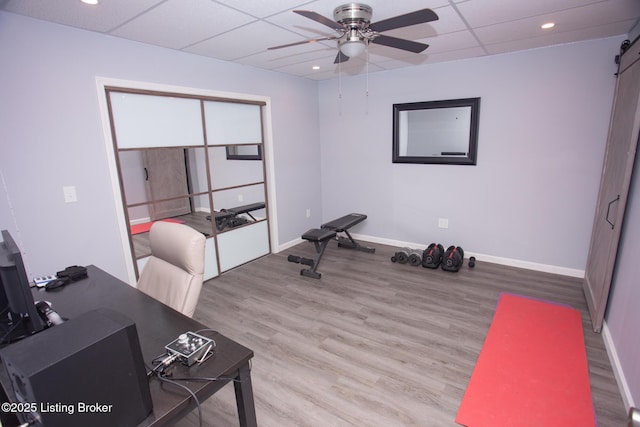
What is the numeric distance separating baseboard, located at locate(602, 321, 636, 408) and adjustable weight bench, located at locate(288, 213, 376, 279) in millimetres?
2532

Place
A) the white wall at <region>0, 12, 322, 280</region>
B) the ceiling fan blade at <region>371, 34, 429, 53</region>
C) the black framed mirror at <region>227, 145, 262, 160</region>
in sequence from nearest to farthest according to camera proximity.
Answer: the ceiling fan blade at <region>371, 34, 429, 53</region>
the white wall at <region>0, 12, 322, 280</region>
the black framed mirror at <region>227, 145, 262, 160</region>

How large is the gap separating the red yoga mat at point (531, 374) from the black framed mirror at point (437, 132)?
1.98 m

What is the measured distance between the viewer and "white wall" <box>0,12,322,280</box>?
2.26 m

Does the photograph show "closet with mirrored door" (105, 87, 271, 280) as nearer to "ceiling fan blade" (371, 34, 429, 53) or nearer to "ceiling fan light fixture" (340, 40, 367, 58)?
"ceiling fan light fixture" (340, 40, 367, 58)

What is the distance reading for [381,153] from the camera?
15.0 ft

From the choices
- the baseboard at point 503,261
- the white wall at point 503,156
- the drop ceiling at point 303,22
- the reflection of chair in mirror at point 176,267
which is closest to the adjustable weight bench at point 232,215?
the baseboard at point 503,261

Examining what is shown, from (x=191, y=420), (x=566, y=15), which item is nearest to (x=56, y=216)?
(x=191, y=420)

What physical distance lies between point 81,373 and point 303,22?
8.25ft

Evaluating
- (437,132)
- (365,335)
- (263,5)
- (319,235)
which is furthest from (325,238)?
(263,5)

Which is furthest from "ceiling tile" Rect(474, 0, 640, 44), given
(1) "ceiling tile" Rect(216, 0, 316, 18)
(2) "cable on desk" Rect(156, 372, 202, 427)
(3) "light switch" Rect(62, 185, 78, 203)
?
(3) "light switch" Rect(62, 185, 78, 203)

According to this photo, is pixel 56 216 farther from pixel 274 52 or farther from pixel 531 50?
pixel 531 50

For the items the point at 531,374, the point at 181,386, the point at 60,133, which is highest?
the point at 60,133

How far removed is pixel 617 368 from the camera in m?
2.10

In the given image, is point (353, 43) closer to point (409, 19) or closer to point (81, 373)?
point (409, 19)
